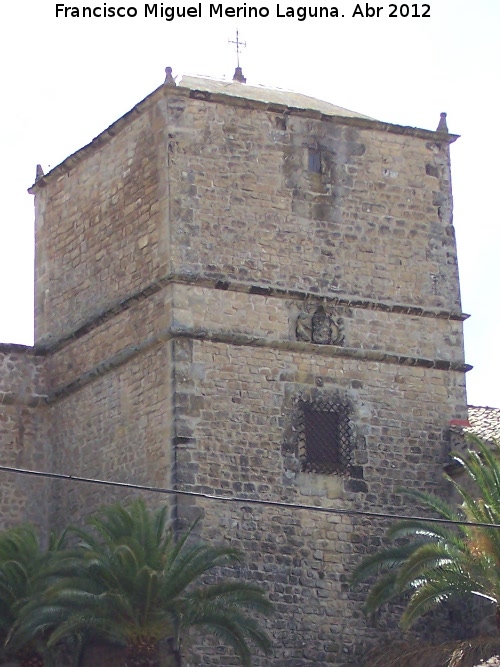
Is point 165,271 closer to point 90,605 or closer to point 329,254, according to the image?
point 329,254

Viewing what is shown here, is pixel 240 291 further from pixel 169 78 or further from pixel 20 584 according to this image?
pixel 20 584

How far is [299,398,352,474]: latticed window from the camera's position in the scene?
28094 mm

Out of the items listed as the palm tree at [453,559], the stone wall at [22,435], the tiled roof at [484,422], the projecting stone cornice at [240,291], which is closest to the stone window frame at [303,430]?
the projecting stone cornice at [240,291]

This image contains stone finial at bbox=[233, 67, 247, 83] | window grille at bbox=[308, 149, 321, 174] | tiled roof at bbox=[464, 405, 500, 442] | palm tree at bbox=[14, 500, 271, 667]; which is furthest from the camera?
stone finial at bbox=[233, 67, 247, 83]

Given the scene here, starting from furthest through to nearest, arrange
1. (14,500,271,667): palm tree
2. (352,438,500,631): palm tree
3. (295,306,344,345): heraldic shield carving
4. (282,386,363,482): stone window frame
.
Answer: (295,306,344,345): heraldic shield carving
(282,386,363,482): stone window frame
(352,438,500,631): palm tree
(14,500,271,667): palm tree

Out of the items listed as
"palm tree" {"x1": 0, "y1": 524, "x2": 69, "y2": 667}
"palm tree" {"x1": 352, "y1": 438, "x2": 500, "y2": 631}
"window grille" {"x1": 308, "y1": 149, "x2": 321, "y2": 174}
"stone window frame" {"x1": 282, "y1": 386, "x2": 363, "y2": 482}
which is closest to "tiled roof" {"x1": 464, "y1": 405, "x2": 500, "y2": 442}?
"palm tree" {"x1": 352, "y1": 438, "x2": 500, "y2": 631}

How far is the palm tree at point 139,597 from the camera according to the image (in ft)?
81.0

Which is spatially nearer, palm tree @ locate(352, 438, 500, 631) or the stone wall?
palm tree @ locate(352, 438, 500, 631)

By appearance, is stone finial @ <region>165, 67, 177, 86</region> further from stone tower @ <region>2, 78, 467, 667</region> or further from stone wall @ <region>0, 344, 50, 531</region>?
stone wall @ <region>0, 344, 50, 531</region>

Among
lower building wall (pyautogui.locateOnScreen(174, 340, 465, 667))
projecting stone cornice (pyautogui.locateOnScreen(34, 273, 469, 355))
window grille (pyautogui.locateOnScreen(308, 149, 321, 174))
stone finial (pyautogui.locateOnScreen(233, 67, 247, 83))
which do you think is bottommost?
lower building wall (pyautogui.locateOnScreen(174, 340, 465, 667))

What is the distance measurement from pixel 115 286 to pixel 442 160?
5.86m

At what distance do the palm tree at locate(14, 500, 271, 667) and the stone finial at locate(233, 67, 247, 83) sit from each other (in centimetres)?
902

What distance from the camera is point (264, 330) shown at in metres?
28.3

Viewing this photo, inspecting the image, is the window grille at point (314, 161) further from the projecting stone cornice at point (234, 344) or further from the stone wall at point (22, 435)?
the stone wall at point (22, 435)
